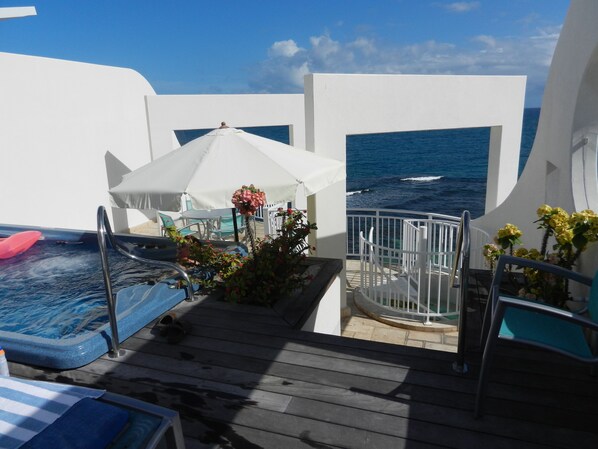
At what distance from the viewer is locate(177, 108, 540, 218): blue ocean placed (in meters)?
31.1

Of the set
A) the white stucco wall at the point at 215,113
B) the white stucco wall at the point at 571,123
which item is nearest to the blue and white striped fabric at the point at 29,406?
the white stucco wall at the point at 571,123

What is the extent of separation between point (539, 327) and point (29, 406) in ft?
7.75

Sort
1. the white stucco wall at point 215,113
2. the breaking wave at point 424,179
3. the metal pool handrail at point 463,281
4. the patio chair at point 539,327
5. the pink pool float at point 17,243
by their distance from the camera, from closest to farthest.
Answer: the patio chair at point 539,327, the metal pool handrail at point 463,281, the pink pool float at point 17,243, the white stucco wall at point 215,113, the breaking wave at point 424,179

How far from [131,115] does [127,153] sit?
0.94m

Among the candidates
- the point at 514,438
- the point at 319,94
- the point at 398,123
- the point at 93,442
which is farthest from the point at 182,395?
the point at 398,123

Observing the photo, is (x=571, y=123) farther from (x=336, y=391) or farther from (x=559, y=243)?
(x=336, y=391)

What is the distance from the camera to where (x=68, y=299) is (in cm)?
448

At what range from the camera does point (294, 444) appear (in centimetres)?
195

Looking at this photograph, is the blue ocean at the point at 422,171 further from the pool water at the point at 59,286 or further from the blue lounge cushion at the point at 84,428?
the blue lounge cushion at the point at 84,428

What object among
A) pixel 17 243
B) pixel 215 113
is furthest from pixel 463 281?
pixel 215 113

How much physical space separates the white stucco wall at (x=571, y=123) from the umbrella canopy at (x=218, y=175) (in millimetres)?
2184

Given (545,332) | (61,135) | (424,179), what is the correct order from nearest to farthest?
(545,332) < (61,135) < (424,179)

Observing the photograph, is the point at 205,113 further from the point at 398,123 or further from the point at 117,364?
the point at 117,364

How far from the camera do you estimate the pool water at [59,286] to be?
3.93 m
